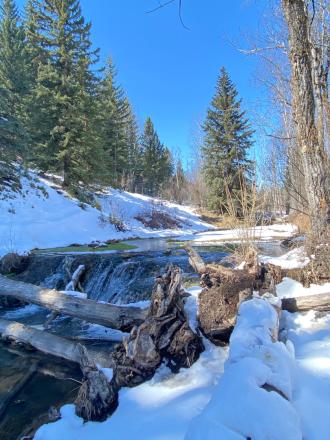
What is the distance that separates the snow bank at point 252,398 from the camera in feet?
4.72

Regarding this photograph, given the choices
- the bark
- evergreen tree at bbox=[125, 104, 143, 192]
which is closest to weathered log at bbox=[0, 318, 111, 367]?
the bark

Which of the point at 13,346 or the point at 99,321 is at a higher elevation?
the point at 99,321

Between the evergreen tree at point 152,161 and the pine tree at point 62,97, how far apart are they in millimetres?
15685

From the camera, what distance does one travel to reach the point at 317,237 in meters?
3.70

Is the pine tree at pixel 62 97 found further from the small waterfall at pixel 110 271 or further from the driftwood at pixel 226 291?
the driftwood at pixel 226 291

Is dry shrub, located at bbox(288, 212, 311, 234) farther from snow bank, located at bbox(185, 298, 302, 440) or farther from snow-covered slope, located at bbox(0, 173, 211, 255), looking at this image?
snow-covered slope, located at bbox(0, 173, 211, 255)

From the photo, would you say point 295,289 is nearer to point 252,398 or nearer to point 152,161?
point 252,398

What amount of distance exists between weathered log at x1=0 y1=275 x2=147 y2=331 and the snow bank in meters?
1.40

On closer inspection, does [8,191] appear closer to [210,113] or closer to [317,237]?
[317,237]

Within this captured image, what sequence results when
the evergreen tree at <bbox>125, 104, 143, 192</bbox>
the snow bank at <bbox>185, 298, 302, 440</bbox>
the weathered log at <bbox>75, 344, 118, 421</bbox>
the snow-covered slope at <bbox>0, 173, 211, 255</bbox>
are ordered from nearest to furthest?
1. the snow bank at <bbox>185, 298, 302, 440</bbox>
2. the weathered log at <bbox>75, 344, 118, 421</bbox>
3. the snow-covered slope at <bbox>0, 173, 211, 255</bbox>
4. the evergreen tree at <bbox>125, 104, 143, 192</bbox>

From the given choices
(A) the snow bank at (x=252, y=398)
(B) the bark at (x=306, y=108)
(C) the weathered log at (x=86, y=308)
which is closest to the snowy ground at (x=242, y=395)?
(A) the snow bank at (x=252, y=398)

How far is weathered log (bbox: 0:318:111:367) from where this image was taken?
121 inches

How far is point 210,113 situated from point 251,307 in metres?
20.9

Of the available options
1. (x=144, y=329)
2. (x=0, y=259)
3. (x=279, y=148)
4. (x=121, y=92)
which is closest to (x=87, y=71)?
(x=121, y=92)
